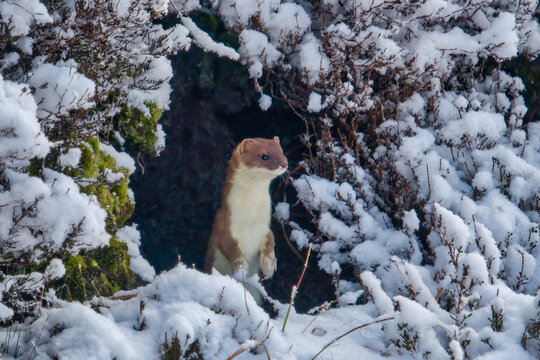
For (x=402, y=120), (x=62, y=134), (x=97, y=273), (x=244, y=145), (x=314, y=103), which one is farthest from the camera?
(x=402, y=120)

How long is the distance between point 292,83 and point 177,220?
6.69ft

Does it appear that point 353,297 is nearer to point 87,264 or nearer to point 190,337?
point 190,337

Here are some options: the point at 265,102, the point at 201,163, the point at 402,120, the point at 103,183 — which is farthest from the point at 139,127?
the point at 402,120

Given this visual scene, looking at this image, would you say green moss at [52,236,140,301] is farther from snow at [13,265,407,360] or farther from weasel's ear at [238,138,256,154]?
weasel's ear at [238,138,256,154]

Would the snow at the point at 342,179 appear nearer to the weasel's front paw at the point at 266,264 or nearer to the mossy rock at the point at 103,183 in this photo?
the mossy rock at the point at 103,183

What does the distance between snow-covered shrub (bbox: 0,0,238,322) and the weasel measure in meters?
1.27

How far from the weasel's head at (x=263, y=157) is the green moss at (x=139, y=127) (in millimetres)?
897

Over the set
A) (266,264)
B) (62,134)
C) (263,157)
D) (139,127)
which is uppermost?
(62,134)

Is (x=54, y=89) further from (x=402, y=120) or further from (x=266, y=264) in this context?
(x=402, y=120)

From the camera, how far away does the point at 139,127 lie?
4.79 meters

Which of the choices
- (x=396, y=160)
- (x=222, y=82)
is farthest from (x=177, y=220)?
(x=396, y=160)

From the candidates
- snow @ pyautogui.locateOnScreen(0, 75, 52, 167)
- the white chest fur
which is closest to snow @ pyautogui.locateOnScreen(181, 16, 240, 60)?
the white chest fur

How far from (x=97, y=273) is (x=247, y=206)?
1.71 meters

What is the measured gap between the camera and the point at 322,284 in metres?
6.27
